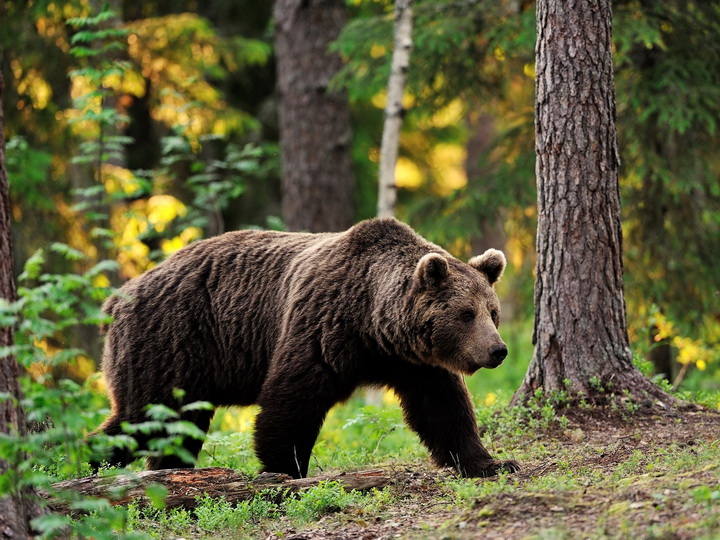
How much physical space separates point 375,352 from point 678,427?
2.39 m

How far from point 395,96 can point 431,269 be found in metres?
5.09

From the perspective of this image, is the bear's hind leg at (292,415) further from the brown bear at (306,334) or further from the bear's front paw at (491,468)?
the bear's front paw at (491,468)

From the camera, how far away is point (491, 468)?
637cm

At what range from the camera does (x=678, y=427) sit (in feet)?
22.1

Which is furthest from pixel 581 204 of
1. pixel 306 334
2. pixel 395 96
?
pixel 395 96

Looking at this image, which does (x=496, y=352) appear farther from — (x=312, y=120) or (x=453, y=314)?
(x=312, y=120)

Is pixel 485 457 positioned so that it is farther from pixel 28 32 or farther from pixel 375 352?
pixel 28 32

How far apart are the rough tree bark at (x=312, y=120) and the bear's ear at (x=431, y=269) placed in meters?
6.79

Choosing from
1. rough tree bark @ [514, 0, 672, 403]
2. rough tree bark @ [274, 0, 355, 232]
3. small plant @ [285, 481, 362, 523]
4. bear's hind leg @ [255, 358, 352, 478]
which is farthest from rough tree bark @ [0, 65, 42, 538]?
rough tree bark @ [274, 0, 355, 232]

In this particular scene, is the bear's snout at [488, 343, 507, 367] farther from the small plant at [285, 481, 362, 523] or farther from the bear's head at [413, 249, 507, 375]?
the small plant at [285, 481, 362, 523]

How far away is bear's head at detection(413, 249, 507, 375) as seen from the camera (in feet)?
21.1

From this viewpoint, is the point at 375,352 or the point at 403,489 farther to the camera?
the point at 375,352

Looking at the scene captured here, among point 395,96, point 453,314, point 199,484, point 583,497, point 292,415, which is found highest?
point 395,96

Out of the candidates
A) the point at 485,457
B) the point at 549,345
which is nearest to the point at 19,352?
the point at 485,457
